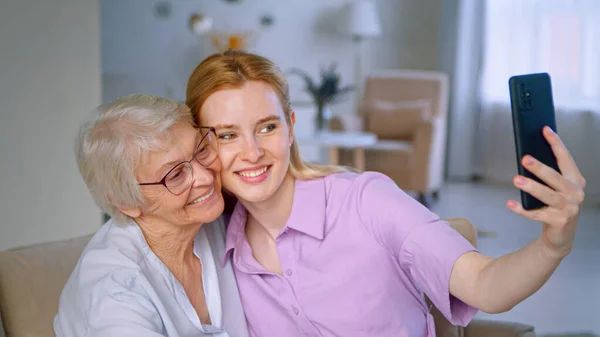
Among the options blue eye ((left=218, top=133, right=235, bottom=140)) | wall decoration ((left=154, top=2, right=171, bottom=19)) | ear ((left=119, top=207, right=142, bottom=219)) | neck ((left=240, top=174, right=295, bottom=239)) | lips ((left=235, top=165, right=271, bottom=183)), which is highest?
wall decoration ((left=154, top=2, right=171, bottom=19))

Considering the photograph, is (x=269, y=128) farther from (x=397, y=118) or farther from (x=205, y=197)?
(x=397, y=118)

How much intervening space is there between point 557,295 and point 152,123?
3139mm

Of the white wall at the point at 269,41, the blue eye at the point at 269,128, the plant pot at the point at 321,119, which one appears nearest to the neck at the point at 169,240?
the blue eye at the point at 269,128

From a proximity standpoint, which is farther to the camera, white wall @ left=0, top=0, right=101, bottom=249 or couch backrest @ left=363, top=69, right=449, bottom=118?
couch backrest @ left=363, top=69, right=449, bottom=118

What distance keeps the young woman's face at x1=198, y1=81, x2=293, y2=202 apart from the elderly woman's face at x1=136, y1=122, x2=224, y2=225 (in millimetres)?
43

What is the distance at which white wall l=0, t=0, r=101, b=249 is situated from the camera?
2.88 m

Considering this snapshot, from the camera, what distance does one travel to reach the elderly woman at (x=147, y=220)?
1345 millimetres

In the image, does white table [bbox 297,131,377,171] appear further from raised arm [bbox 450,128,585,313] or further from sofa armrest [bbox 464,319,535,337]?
raised arm [bbox 450,128,585,313]

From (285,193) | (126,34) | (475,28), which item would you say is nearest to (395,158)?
(475,28)

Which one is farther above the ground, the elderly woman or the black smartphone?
the black smartphone

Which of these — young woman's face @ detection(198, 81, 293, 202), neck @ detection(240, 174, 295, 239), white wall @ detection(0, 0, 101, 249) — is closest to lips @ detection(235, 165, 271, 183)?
young woman's face @ detection(198, 81, 293, 202)

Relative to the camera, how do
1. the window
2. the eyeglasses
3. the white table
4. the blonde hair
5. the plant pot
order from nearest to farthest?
the eyeglasses < the blonde hair < the white table < the plant pot < the window

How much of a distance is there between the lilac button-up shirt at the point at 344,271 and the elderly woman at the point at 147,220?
11cm

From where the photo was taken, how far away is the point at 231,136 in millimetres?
1553
